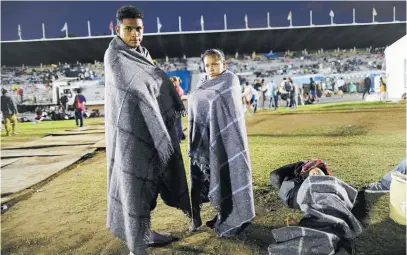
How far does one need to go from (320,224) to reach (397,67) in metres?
1.39

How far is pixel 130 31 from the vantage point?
1.71 metres

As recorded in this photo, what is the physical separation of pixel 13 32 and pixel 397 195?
282cm

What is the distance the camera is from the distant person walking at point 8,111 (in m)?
2.44

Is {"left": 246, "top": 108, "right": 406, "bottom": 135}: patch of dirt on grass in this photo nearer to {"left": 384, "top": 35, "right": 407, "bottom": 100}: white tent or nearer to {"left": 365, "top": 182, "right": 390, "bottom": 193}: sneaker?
{"left": 384, "top": 35, "right": 407, "bottom": 100}: white tent

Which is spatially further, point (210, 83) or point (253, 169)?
point (253, 169)

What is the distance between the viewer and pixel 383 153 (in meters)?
2.42

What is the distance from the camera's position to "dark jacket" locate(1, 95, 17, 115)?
242 cm

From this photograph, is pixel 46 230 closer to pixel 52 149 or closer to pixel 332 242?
pixel 52 149

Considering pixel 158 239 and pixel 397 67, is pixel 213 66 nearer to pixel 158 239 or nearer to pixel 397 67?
pixel 158 239

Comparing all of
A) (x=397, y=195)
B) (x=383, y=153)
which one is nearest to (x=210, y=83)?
(x=397, y=195)

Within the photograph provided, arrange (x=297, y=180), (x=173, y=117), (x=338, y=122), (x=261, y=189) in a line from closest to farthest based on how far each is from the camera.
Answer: (x=173, y=117), (x=297, y=180), (x=261, y=189), (x=338, y=122)

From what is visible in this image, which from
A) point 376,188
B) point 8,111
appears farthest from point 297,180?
point 8,111

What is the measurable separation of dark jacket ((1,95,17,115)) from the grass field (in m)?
0.13

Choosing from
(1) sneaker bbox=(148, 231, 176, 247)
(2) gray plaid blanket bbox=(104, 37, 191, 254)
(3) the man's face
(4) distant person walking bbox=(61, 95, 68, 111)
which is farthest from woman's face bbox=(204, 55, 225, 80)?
(4) distant person walking bbox=(61, 95, 68, 111)
